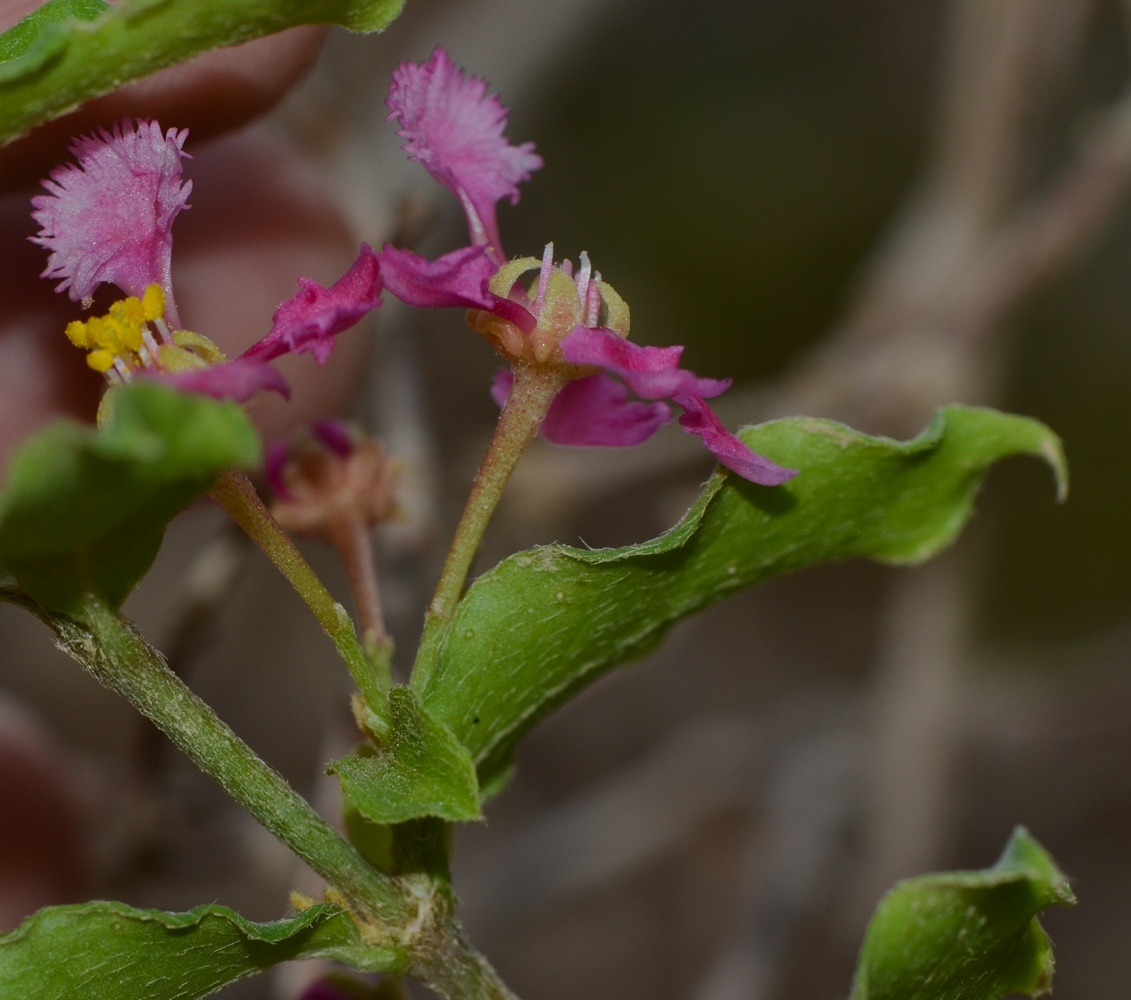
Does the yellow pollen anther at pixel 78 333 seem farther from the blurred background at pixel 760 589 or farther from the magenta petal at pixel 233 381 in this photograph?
the blurred background at pixel 760 589

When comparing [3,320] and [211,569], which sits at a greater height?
[3,320]

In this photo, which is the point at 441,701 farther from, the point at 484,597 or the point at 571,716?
the point at 571,716

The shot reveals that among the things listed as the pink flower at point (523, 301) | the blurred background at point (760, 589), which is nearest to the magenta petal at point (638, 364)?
the pink flower at point (523, 301)

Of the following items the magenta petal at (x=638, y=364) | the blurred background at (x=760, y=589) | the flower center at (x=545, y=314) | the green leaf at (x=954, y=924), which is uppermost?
the flower center at (x=545, y=314)

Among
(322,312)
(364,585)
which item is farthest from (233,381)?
(364,585)

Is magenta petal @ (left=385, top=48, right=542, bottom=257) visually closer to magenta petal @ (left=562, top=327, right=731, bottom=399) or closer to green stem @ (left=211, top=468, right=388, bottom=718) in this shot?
magenta petal @ (left=562, top=327, right=731, bottom=399)

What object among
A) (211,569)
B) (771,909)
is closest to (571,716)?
(771,909)
